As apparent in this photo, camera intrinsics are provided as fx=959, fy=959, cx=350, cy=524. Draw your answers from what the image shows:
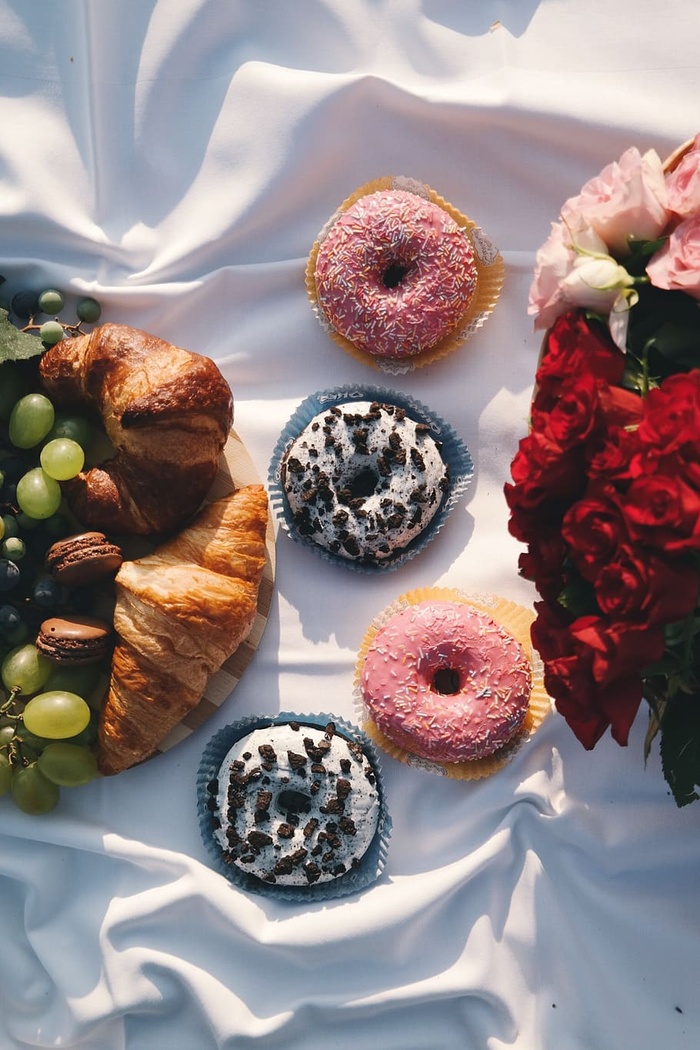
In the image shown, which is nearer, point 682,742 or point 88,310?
point 682,742

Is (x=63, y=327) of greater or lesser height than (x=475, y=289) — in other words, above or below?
below

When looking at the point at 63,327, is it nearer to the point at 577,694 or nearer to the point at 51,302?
the point at 51,302

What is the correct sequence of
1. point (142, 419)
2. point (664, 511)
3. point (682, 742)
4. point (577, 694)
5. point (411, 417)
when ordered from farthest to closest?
point (411, 417) → point (142, 419) → point (682, 742) → point (577, 694) → point (664, 511)

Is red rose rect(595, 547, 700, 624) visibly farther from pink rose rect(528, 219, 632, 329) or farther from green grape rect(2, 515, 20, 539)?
green grape rect(2, 515, 20, 539)

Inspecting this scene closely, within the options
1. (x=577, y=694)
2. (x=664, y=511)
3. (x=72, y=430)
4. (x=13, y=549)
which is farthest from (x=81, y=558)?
(x=664, y=511)

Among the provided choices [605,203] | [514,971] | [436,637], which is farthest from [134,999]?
[605,203]

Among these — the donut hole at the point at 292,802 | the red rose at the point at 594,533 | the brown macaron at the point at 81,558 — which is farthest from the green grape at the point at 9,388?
the red rose at the point at 594,533

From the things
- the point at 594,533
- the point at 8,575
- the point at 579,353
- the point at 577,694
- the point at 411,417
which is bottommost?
the point at 8,575
